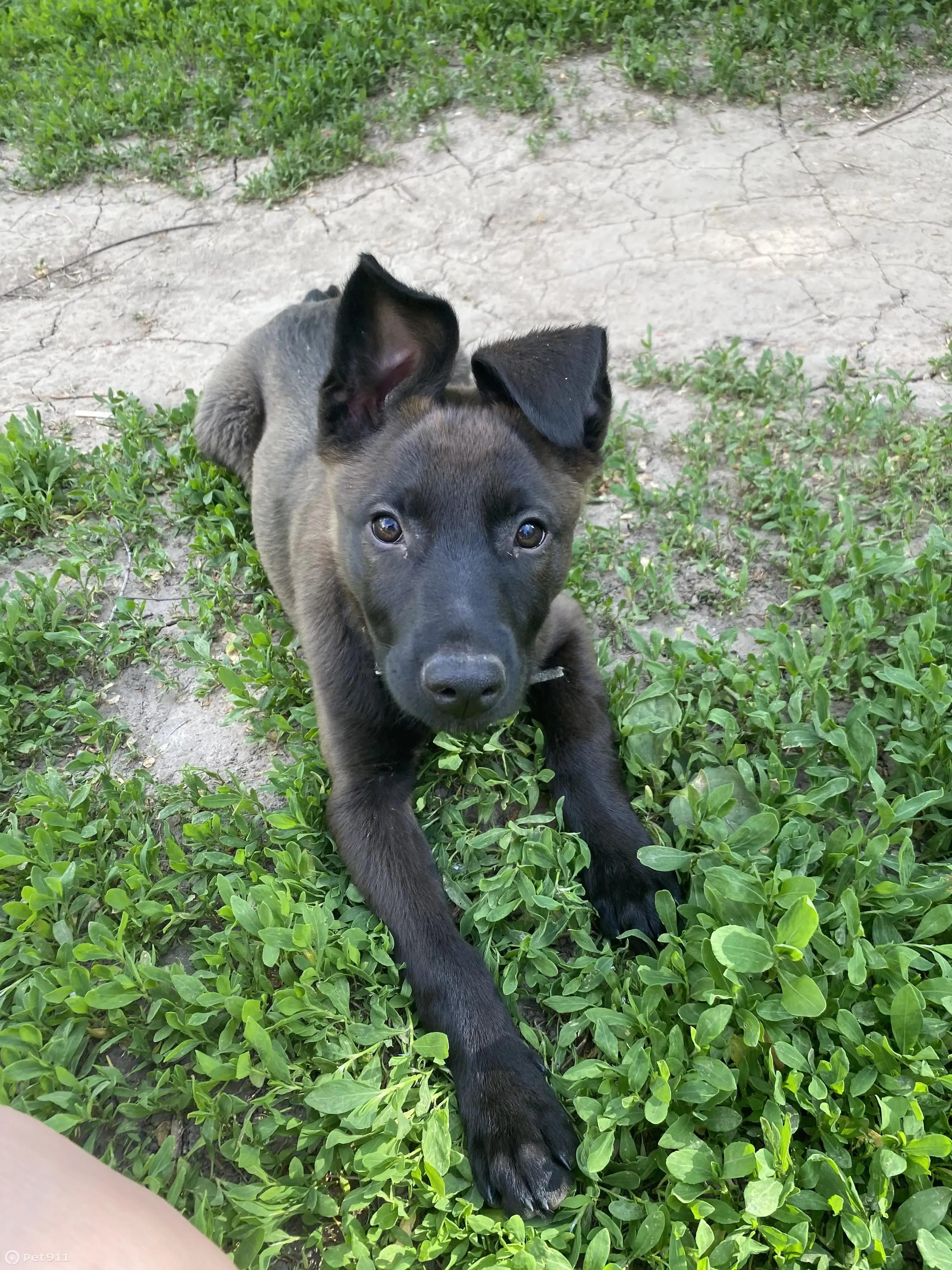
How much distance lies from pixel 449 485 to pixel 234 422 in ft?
6.37

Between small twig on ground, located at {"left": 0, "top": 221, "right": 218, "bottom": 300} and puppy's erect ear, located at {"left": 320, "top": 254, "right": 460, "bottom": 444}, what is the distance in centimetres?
376

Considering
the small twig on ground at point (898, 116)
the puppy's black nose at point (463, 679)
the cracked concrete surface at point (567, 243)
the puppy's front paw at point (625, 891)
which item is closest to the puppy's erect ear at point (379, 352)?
the puppy's black nose at point (463, 679)

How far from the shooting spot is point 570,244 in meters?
4.91

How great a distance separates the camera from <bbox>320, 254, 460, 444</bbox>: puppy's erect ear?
2.37 metres

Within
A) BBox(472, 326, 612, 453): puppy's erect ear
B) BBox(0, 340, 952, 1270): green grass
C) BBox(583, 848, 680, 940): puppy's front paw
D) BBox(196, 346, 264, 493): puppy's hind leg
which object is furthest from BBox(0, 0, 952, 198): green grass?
BBox(583, 848, 680, 940): puppy's front paw

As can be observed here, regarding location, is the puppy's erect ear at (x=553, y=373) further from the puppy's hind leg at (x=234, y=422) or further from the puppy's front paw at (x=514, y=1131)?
the puppy's hind leg at (x=234, y=422)

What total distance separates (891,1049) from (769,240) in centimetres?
424

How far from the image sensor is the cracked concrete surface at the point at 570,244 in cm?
429

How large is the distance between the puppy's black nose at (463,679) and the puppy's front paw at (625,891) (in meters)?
0.61

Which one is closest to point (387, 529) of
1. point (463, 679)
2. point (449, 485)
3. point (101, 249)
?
point (449, 485)

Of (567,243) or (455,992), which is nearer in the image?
(455,992)

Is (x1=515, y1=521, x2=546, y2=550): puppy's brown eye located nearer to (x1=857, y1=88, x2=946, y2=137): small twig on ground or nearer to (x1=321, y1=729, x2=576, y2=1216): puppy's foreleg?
(x1=321, y1=729, x2=576, y2=1216): puppy's foreleg

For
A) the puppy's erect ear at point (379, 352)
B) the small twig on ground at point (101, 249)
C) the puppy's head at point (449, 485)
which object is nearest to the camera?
the puppy's head at point (449, 485)

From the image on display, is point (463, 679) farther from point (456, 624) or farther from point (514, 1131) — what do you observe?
point (514, 1131)
